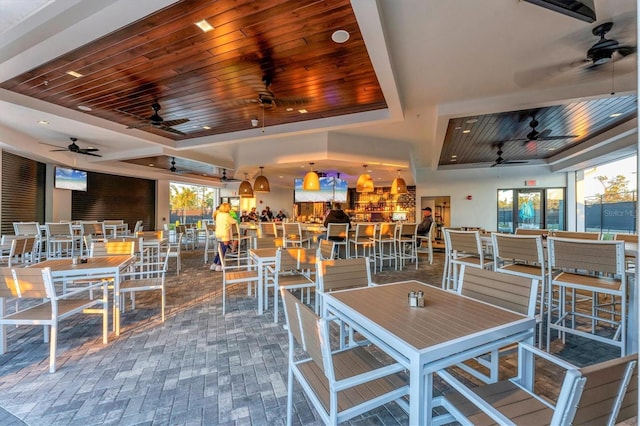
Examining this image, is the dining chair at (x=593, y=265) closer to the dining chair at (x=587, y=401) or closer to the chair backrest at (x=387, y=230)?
the dining chair at (x=587, y=401)

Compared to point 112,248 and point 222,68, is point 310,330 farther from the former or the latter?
point 112,248

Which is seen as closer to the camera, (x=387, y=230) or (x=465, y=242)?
(x=465, y=242)

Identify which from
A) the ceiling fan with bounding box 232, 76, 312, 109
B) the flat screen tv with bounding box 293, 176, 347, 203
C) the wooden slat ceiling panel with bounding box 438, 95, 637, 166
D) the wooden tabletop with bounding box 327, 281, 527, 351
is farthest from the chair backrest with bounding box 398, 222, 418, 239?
the wooden tabletop with bounding box 327, 281, 527, 351

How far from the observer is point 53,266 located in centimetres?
290

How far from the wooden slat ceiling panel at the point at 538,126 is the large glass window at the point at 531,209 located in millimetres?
1902

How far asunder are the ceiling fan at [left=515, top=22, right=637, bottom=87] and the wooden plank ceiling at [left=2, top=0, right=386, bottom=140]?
6.31 ft

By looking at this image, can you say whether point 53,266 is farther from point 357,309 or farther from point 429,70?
point 429,70

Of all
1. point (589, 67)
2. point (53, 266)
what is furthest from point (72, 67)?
point (589, 67)

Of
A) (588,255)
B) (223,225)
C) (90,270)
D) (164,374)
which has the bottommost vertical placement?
(164,374)

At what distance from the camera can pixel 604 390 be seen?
2.78ft

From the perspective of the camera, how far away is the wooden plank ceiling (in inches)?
98.3

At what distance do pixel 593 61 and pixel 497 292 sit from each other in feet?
9.83

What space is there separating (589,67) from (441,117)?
173 centimetres

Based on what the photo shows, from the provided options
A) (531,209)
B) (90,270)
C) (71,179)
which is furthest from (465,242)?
(71,179)
